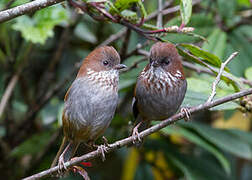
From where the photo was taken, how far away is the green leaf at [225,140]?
4.12 metres

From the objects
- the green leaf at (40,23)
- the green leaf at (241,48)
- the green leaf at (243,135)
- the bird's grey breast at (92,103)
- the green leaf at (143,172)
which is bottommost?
the green leaf at (143,172)

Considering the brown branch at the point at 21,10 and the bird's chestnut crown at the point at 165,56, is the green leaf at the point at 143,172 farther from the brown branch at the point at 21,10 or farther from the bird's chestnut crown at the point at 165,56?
the brown branch at the point at 21,10

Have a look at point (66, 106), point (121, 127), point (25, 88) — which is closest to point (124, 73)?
point (121, 127)

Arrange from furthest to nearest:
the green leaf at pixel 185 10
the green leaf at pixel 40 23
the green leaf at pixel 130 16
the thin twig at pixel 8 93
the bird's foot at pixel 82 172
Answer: the thin twig at pixel 8 93
the green leaf at pixel 40 23
the green leaf at pixel 130 16
the green leaf at pixel 185 10
the bird's foot at pixel 82 172

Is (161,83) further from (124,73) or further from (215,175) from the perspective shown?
(215,175)

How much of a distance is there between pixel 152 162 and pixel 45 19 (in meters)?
2.26

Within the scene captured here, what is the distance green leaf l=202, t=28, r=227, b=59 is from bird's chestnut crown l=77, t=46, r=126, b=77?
1.13m

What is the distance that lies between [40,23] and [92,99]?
1.09 metres

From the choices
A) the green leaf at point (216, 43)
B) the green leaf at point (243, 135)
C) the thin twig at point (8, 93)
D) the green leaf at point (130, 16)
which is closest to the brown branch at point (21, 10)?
the green leaf at point (130, 16)

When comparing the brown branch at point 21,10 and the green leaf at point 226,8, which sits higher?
the brown branch at point 21,10

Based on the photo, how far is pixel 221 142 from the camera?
4.16 metres

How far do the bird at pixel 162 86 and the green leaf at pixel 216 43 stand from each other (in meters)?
0.88

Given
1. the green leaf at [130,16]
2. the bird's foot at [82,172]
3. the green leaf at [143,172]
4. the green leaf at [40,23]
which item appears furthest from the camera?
the green leaf at [143,172]

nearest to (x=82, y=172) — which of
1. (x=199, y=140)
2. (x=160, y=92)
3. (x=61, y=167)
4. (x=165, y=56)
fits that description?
(x=61, y=167)
